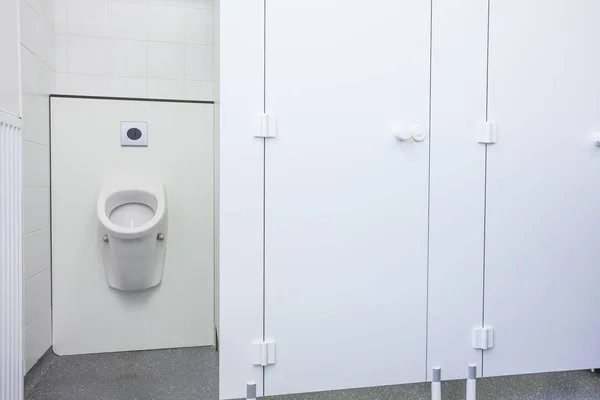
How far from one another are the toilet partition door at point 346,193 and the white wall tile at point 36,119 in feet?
3.81

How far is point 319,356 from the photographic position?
1546 mm

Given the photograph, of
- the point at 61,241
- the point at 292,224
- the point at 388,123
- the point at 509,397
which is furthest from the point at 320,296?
the point at 61,241

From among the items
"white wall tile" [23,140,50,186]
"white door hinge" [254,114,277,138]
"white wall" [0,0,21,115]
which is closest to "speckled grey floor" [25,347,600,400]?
"white wall tile" [23,140,50,186]

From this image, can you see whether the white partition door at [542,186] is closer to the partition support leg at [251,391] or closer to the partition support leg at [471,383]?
the partition support leg at [471,383]

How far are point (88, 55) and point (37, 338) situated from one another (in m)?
1.47

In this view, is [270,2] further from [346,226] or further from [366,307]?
[366,307]

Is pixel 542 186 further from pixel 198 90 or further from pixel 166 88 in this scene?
pixel 166 88

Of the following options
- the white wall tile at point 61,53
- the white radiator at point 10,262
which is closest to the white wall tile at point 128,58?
the white wall tile at point 61,53

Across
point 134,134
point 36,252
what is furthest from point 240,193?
point 36,252

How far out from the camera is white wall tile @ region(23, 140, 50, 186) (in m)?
1.84

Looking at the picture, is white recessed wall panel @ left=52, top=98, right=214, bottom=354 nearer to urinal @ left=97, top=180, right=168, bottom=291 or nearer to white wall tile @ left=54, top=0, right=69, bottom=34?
urinal @ left=97, top=180, right=168, bottom=291

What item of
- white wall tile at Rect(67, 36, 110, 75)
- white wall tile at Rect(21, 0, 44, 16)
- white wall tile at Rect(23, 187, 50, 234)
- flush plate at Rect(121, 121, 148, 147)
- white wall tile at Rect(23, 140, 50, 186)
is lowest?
white wall tile at Rect(23, 187, 50, 234)

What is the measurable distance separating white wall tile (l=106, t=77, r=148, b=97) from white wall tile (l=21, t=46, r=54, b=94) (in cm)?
28

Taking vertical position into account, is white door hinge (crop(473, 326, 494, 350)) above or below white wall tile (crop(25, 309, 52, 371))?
above
